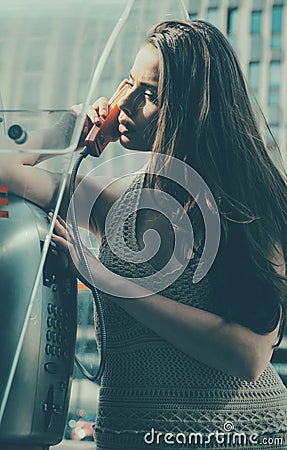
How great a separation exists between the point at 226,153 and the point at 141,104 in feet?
0.77

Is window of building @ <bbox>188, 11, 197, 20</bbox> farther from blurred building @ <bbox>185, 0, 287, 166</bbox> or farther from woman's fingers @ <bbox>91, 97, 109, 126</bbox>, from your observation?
woman's fingers @ <bbox>91, 97, 109, 126</bbox>

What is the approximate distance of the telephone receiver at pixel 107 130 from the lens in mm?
2156

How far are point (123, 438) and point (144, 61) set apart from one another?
887 mm

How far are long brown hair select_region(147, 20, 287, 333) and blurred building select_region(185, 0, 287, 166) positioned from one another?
1.0 inches

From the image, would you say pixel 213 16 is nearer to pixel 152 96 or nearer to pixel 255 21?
pixel 255 21

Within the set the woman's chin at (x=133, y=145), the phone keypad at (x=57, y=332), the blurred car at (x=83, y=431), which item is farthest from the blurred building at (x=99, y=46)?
the blurred car at (x=83, y=431)

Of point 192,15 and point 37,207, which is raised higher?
point 192,15

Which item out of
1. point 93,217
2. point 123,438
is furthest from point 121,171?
point 123,438

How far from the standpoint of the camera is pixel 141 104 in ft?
7.10

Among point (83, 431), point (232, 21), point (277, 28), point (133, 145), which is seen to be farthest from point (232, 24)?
point (83, 431)

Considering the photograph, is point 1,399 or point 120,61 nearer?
point 1,399

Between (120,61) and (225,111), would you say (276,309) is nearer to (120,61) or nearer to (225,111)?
(225,111)

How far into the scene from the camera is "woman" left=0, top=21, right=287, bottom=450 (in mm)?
2105

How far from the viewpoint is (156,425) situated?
210 cm
